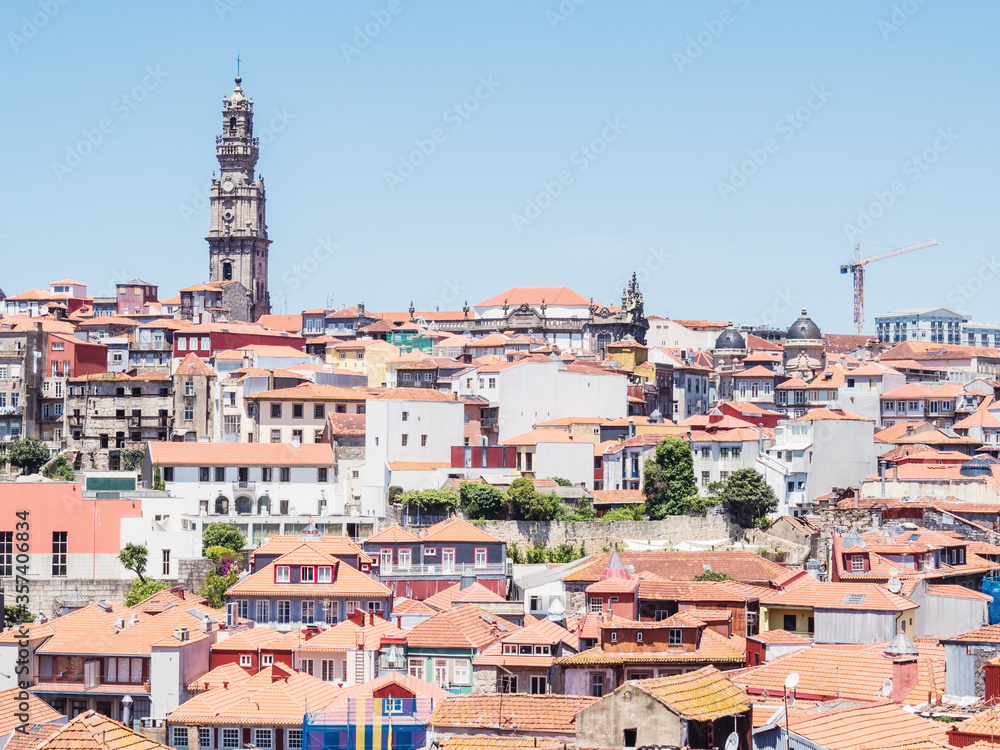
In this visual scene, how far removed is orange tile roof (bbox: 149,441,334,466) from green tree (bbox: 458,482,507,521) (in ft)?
23.6

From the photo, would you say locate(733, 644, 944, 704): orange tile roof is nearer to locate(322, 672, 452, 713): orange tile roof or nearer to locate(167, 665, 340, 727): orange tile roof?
locate(322, 672, 452, 713): orange tile roof

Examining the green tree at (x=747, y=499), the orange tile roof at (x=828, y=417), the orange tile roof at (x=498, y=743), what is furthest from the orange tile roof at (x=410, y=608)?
the orange tile roof at (x=828, y=417)

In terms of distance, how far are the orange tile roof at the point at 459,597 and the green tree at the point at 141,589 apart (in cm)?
1103

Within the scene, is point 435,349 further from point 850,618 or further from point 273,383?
point 850,618

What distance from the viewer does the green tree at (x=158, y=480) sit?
71.2 metres

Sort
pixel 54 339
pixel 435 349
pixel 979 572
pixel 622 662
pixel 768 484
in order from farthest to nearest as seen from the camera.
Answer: pixel 435 349
pixel 54 339
pixel 768 484
pixel 979 572
pixel 622 662

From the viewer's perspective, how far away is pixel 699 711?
26.0m

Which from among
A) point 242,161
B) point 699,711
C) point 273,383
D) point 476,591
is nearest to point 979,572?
point 476,591

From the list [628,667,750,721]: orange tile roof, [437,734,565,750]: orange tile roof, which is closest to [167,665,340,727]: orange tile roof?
[437,734,565,750]: orange tile roof

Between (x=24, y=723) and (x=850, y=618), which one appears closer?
(x=24, y=723)

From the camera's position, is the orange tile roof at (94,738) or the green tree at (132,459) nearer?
the orange tile roof at (94,738)

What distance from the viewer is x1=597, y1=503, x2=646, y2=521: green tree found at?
70.8 metres

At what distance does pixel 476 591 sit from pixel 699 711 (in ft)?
104

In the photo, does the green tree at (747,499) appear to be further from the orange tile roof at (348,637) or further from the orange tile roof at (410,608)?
the orange tile roof at (348,637)
